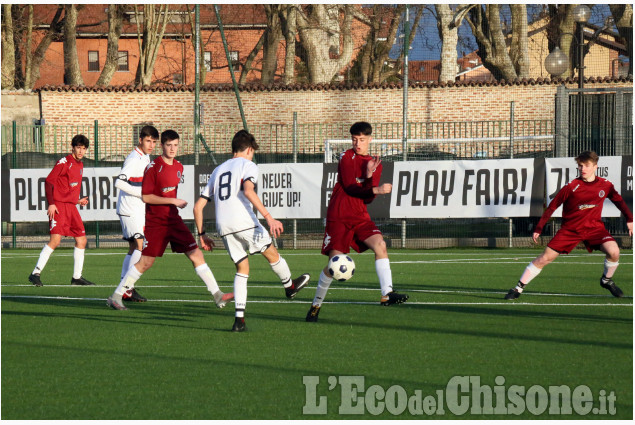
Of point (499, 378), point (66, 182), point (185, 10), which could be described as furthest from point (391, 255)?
point (185, 10)

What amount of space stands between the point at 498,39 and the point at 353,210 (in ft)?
92.1

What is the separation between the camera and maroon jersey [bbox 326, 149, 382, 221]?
955 centimetres

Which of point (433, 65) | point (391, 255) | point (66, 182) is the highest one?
point (433, 65)

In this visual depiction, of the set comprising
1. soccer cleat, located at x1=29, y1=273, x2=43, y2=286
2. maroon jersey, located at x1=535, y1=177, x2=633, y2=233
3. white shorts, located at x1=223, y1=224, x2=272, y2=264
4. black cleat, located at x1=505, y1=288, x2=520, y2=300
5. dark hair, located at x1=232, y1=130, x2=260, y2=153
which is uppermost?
dark hair, located at x1=232, y1=130, x2=260, y2=153

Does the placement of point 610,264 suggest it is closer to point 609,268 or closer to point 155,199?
point 609,268

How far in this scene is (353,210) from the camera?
975 centimetres

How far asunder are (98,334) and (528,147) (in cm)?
1624

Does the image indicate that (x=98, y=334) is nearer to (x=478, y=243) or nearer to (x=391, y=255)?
(x=391, y=255)

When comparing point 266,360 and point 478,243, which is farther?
point 478,243

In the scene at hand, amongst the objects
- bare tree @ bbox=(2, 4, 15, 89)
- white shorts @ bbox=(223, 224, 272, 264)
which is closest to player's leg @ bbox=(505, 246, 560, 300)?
white shorts @ bbox=(223, 224, 272, 264)

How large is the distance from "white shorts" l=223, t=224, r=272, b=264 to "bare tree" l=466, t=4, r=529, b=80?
1119 inches

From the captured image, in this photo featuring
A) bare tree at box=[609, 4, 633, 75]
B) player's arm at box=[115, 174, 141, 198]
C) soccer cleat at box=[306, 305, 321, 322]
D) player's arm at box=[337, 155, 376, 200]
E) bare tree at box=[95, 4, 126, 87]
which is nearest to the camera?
player's arm at box=[337, 155, 376, 200]

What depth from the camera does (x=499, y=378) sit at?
22.6 ft

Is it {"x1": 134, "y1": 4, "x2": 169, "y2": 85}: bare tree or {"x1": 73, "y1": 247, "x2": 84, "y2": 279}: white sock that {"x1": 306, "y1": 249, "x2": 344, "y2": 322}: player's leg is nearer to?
{"x1": 73, "y1": 247, "x2": 84, "y2": 279}: white sock
